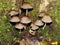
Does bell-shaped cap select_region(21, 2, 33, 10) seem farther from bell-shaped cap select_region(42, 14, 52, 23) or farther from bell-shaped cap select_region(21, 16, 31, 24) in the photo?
bell-shaped cap select_region(42, 14, 52, 23)

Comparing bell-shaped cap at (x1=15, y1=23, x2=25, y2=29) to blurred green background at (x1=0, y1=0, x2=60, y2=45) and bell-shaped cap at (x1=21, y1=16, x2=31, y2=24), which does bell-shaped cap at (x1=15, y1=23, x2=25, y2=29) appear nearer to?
bell-shaped cap at (x1=21, y1=16, x2=31, y2=24)

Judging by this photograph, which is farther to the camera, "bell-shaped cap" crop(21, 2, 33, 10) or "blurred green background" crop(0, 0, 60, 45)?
"blurred green background" crop(0, 0, 60, 45)

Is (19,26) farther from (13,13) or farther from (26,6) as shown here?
(26,6)

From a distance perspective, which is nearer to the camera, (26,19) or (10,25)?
(26,19)

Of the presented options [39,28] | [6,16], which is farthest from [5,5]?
[39,28]

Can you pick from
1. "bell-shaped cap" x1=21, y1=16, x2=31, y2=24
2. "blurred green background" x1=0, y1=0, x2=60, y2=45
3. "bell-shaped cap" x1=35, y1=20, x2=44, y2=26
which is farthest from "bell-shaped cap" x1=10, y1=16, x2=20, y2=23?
"bell-shaped cap" x1=35, y1=20, x2=44, y2=26

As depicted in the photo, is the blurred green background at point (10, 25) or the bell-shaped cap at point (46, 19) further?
the blurred green background at point (10, 25)

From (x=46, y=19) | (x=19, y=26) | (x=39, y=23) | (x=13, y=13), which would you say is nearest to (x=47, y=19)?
(x=46, y=19)

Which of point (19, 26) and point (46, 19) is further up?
point (46, 19)

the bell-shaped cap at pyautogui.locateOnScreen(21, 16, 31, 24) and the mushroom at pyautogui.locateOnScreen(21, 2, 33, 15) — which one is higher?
the mushroom at pyautogui.locateOnScreen(21, 2, 33, 15)

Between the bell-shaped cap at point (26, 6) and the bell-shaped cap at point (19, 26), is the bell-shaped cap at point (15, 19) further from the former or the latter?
the bell-shaped cap at point (26, 6)

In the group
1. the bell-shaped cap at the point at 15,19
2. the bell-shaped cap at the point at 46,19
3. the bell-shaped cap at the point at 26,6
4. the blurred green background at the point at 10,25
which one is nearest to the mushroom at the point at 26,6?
the bell-shaped cap at the point at 26,6

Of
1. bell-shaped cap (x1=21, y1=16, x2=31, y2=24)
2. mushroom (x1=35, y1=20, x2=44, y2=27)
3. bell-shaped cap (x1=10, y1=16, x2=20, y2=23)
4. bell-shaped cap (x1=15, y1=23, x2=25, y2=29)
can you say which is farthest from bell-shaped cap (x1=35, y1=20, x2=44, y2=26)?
bell-shaped cap (x1=10, y1=16, x2=20, y2=23)
